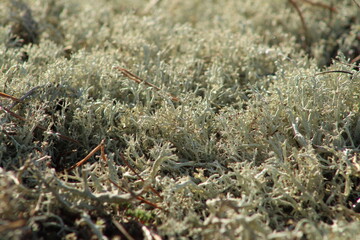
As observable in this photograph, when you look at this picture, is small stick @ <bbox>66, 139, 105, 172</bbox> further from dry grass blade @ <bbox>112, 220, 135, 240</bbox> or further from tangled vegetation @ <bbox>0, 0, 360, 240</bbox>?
dry grass blade @ <bbox>112, 220, 135, 240</bbox>

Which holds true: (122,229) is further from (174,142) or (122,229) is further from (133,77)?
(133,77)

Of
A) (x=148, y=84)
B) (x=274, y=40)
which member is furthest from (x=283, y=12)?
(x=148, y=84)

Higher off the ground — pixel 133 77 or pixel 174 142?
pixel 133 77

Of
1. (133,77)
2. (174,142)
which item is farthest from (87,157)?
(133,77)

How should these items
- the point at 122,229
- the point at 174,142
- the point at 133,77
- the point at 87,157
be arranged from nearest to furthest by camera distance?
the point at 122,229 → the point at 87,157 → the point at 174,142 → the point at 133,77

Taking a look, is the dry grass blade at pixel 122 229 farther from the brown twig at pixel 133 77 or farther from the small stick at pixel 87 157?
the brown twig at pixel 133 77

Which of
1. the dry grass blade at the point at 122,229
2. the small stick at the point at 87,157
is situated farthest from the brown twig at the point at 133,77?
the dry grass blade at the point at 122,229

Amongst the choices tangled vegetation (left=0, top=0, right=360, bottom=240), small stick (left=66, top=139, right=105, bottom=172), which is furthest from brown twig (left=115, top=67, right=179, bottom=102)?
small stick (left=66, top=139, right=105, bottom=172)

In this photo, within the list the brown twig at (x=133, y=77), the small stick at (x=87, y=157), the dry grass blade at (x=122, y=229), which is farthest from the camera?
the brown twig at (x=133, y=77)

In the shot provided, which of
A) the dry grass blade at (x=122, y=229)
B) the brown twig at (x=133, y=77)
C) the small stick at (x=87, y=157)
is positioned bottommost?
the dry grass blade at (x=122, y=229)

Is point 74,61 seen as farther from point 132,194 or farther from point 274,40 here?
point 274,40

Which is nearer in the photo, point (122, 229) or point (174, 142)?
point (122, 229)
